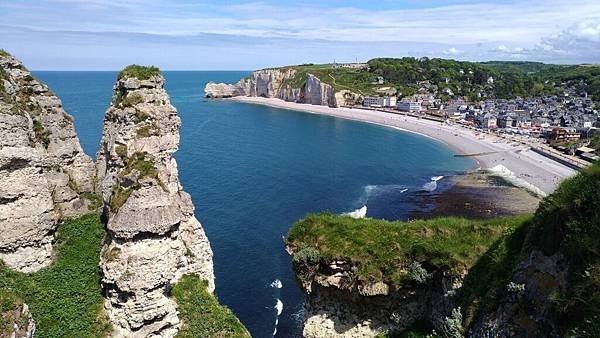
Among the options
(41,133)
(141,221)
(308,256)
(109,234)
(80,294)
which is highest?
(41,133)

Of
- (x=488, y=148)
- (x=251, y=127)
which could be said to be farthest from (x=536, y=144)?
(x=251, y=127)

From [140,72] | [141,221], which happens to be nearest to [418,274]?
[141,221]

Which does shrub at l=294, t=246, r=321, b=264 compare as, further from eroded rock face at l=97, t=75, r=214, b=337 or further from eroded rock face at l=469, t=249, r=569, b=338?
eroded rock face at l=469, t=249, r=569, b=338

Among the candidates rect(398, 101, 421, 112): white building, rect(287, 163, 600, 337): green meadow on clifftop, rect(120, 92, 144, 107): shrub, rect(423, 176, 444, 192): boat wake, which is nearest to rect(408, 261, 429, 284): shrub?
rect(287, 163, 600, 337): green meadow on clifftop

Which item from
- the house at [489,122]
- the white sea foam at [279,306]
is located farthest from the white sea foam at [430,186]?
the house at [489,122]

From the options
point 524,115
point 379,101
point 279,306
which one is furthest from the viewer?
point 379,101

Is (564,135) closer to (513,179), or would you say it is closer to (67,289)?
(513,179)
